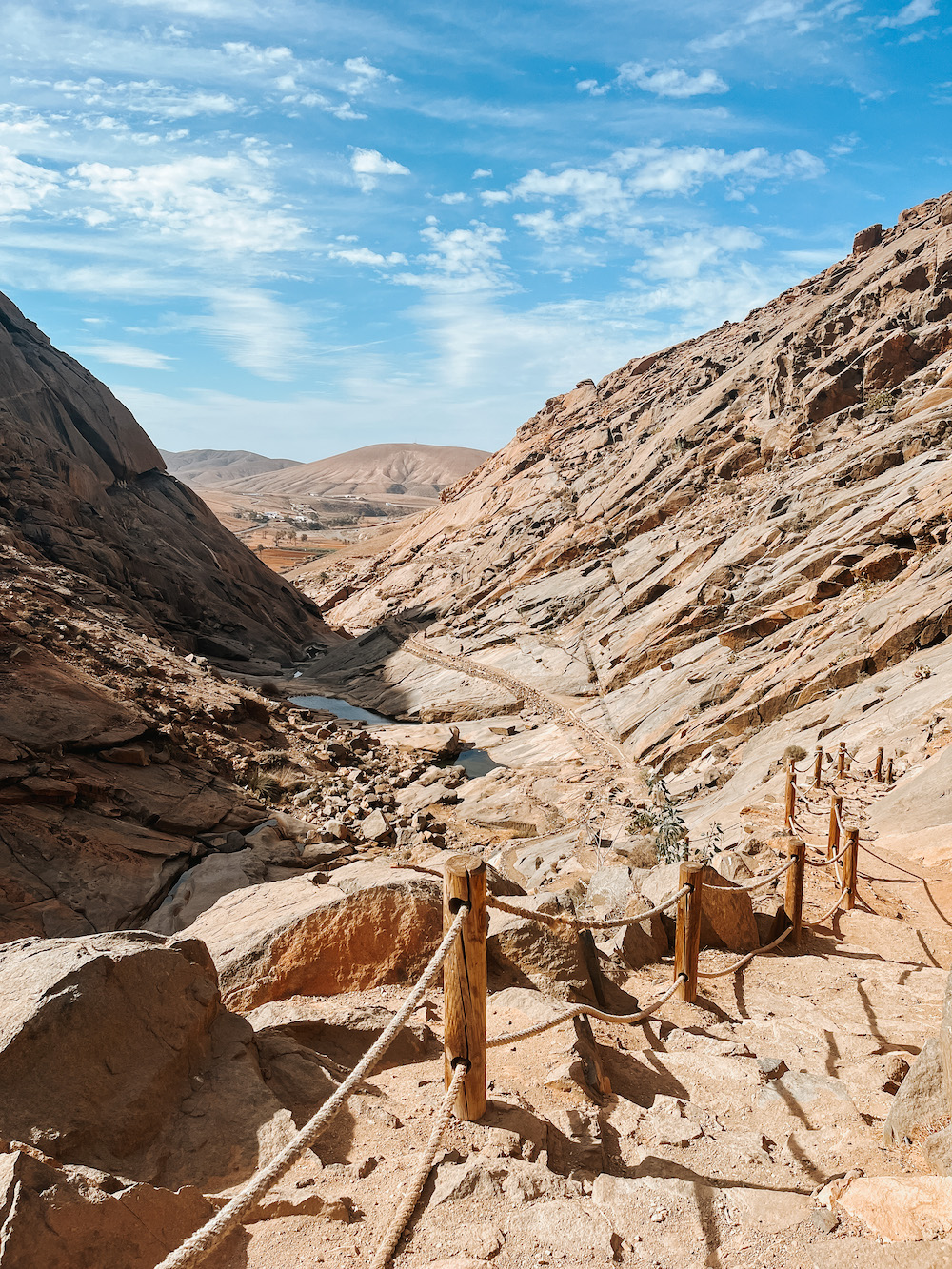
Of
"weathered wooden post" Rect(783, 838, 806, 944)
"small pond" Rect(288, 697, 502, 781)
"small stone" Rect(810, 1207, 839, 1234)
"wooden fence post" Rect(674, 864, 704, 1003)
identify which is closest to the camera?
"small stone" Rect(810, 1207, 839, 1234)

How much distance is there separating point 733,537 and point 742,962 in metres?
20.1

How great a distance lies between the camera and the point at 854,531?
18812mm

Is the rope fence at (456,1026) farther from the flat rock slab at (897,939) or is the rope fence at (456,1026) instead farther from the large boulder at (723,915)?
the flat rock slab at (897,939)

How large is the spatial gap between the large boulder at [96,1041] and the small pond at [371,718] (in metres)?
15.8

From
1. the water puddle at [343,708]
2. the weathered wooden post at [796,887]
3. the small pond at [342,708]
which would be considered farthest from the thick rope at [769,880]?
the small pond at [342,708]

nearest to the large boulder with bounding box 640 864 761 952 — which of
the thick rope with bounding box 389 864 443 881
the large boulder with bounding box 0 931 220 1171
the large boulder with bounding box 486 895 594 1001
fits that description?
the large boulder with bounding box 486 895 594 1001

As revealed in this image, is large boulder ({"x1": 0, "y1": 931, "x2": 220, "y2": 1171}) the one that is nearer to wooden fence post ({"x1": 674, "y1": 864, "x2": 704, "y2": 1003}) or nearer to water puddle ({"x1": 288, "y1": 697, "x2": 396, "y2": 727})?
wooden fence post ({"x1": 674, "y1": 864, "x2": 704, "y2": 1003})

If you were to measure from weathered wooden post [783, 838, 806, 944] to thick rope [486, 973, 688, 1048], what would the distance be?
1.66m

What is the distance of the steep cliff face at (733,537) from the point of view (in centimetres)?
1587

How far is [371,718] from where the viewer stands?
26062 mm

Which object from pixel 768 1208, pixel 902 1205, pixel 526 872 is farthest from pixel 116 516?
pixel 902 1205

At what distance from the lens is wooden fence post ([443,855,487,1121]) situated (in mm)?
3422

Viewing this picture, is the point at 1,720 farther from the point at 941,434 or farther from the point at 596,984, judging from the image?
the point at 941,434

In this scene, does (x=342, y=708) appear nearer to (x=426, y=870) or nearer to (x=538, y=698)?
(x=538, y=698)
